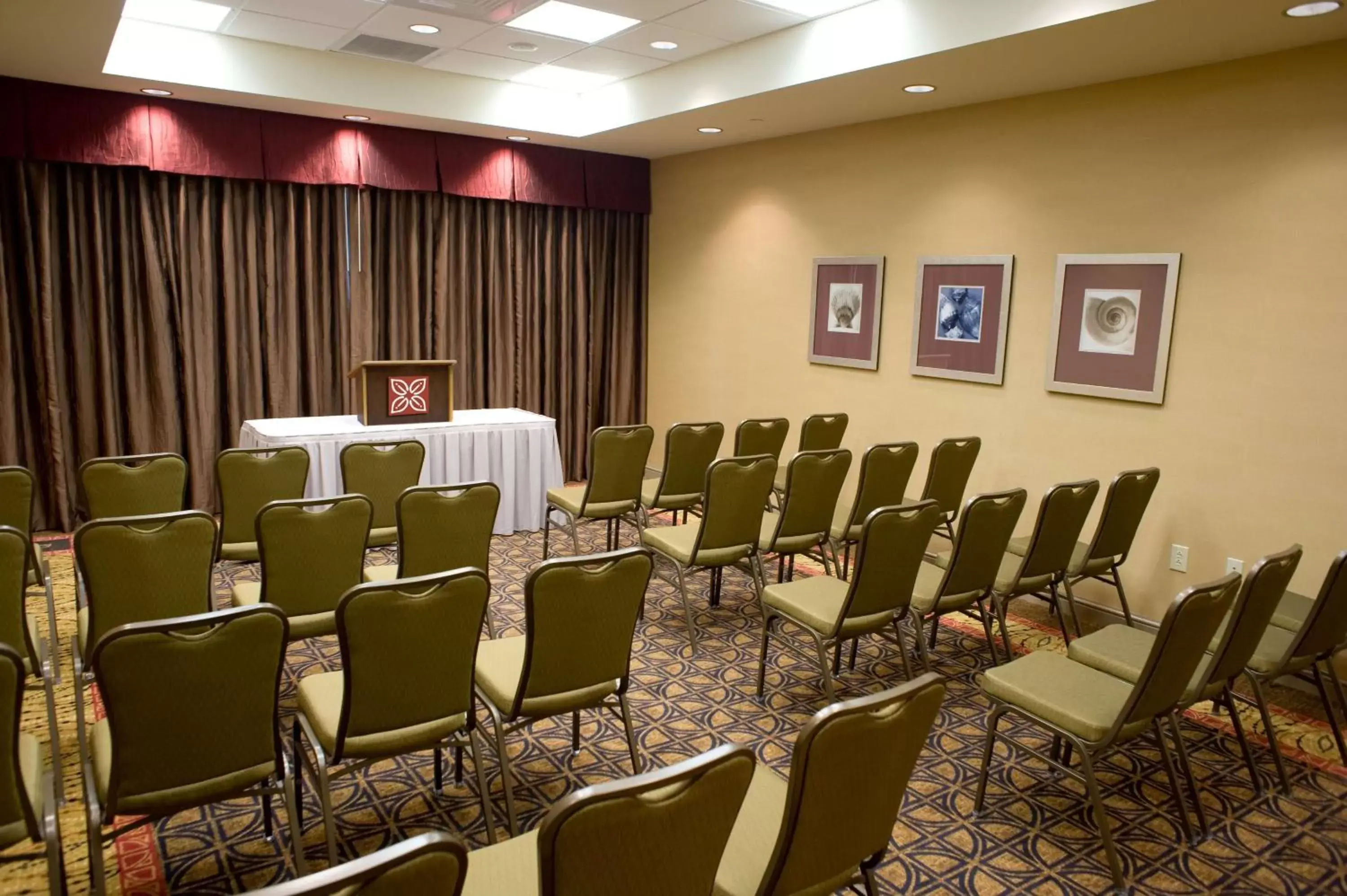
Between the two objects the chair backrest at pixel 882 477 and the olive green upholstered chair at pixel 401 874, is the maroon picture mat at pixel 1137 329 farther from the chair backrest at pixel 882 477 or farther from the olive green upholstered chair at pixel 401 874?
the olive green upholstered chair at pixel 401 874

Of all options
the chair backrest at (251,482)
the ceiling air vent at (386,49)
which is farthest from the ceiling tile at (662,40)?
the chair backrest at (251,482)

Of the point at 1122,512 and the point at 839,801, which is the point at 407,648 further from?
the point at 1122,512

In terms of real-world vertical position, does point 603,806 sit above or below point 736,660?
above

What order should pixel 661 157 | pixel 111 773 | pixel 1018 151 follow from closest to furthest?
pixel 111 773 < pixel 1018 151 < pixel 661 157

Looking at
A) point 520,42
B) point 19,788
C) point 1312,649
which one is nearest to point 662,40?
point 520,42

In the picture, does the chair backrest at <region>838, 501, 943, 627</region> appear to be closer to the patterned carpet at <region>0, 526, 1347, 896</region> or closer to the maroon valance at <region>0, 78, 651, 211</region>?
the patterned carpet at <region>0, 526, 1347, 896</region>

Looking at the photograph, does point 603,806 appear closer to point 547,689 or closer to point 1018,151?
point 547,689

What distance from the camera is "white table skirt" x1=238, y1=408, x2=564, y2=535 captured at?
5.84m

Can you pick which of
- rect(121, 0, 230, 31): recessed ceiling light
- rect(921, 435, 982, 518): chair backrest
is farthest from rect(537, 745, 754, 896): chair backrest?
rect(121, 0, 230, 31): recessed ceiling light

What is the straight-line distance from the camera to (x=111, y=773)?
2.27 m

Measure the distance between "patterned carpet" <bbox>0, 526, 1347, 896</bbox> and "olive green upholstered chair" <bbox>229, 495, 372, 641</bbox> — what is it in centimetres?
55

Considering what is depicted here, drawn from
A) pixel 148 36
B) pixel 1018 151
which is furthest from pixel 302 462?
pixel 1018 151

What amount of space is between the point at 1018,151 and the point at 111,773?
5.68 meters

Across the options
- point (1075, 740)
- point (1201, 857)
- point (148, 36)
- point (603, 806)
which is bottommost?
point (1201, 857)
